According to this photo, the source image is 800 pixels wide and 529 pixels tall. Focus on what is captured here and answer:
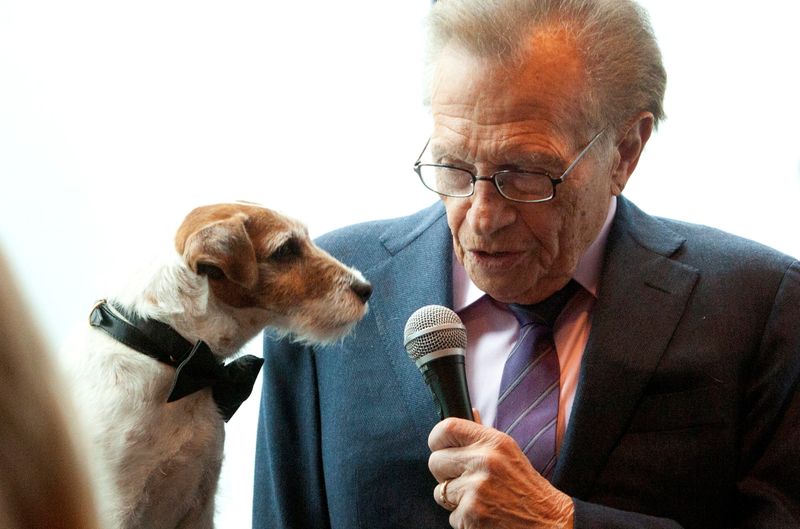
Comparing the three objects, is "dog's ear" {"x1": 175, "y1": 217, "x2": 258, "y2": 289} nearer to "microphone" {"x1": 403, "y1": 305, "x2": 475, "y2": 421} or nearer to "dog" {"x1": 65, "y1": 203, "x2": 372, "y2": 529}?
"dog" {"x1": 65, "y1": 203, "x2": 372, "y2": 529}

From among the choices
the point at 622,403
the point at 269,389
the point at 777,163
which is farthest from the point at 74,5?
the point at 777,163

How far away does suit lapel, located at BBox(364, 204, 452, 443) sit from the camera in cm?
157

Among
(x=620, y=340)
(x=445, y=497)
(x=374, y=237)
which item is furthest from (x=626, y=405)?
(x=374, y=237)

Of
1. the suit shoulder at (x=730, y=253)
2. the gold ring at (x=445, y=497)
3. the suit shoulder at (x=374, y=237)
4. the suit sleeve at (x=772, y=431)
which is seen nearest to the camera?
the gold ring at (x=445, y=497)

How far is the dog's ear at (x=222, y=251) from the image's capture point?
51.6 inches

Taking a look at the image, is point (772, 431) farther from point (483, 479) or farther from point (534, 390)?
point (483, 479)

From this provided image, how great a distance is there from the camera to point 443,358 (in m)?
1.30

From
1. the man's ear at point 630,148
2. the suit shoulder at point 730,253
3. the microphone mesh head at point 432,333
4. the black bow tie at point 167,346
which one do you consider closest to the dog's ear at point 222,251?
the black bow tie at point 167,346

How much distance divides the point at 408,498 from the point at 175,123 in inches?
31.5

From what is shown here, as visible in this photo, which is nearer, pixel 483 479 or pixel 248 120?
pixel 483 479

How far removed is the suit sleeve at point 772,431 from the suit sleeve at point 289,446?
0.57 m

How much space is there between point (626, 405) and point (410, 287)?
1.37 ft

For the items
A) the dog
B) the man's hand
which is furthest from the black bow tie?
the man's hand

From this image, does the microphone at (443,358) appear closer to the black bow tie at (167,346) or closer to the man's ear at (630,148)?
the black bow tie at (167,346)
